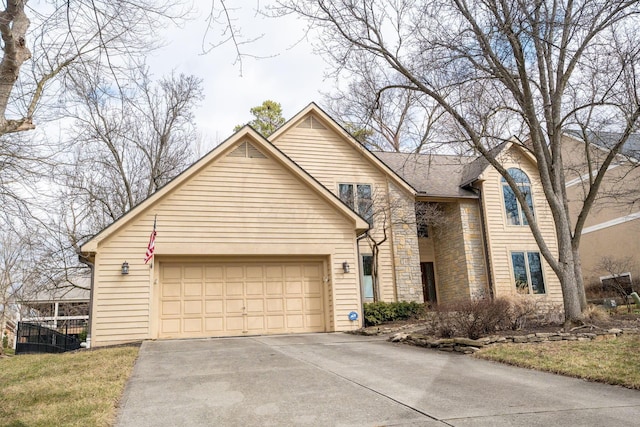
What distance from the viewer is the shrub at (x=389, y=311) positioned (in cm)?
1472

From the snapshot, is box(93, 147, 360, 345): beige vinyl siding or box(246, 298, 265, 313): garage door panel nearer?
box(93, 147, 360, 345): beige vinyl siding

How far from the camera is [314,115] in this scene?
1822 cm

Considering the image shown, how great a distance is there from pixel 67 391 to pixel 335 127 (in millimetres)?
13902

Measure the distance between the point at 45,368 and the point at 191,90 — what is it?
708 inches

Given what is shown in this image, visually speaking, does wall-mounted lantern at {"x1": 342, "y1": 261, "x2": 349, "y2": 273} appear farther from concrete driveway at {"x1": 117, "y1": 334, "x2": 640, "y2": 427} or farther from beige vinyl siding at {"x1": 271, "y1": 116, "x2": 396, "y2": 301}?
concrete driveway at {"x1": 117, "y1": 334, "x2": 640, "y2": 427}

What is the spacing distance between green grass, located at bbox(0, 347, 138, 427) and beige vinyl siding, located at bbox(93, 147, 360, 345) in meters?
2.72

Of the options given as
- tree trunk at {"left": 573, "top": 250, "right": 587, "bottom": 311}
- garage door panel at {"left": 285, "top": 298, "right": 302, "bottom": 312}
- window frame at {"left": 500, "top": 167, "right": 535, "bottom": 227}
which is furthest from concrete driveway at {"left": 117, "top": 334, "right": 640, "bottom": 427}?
window frame at {"left": 500, "top": 167, "right": 535, "bottom": 227}

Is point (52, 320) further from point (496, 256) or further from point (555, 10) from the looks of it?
point (555, 10)

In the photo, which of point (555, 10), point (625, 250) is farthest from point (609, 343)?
point (625, 250)

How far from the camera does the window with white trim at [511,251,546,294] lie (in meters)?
18.4

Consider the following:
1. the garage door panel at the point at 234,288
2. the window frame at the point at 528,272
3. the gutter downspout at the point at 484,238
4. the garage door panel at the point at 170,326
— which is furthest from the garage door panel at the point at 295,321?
the window frame at the point at 528,272

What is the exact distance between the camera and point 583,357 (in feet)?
24.4

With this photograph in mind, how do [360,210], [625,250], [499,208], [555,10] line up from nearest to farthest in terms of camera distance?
[555,10]
[360,210]
[499,208]
[625,250]

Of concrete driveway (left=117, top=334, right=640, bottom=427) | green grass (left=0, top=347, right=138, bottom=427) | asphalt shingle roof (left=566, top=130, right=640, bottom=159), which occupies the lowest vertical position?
concrete driveway (left=117, top=334, right=640, bottom=427)
